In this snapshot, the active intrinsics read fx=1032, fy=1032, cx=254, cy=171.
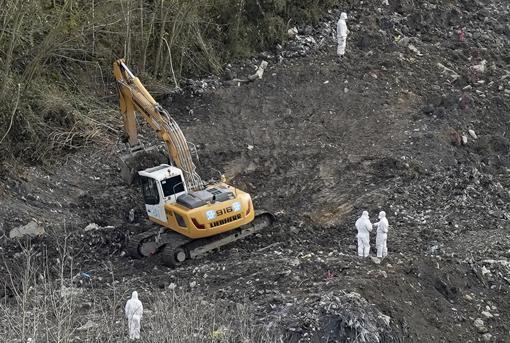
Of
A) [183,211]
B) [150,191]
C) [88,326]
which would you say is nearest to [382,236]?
[183,211]

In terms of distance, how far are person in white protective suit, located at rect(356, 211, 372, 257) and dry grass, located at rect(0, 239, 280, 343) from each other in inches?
83.9

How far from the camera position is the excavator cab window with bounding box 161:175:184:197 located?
15000 mm

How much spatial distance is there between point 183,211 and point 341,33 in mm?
7114

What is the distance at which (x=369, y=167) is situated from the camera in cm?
1714

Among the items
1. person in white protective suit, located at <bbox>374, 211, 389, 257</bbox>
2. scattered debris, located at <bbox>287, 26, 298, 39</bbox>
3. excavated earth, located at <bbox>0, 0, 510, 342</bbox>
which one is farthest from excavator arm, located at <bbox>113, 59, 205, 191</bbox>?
scattered debris, located at <bbox>287, 26, 298, 39</bbox>

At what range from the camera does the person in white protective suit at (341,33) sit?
20.1 metres

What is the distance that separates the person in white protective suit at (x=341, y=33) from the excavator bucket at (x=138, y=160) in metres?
4.80

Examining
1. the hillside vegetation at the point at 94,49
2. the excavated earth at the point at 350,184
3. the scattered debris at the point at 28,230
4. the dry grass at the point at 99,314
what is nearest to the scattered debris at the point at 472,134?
the excavated earth at the point at 350,184

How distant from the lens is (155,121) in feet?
51.7

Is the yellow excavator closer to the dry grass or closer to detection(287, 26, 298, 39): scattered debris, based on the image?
the dry grass

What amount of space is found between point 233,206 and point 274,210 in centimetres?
175

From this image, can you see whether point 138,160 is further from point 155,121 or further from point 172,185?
point 172,185

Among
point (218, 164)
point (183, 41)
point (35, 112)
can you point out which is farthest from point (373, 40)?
point (35, 112)

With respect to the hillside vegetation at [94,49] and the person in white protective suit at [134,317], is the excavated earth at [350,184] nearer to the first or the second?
the hillside vegetation at [94,49]
